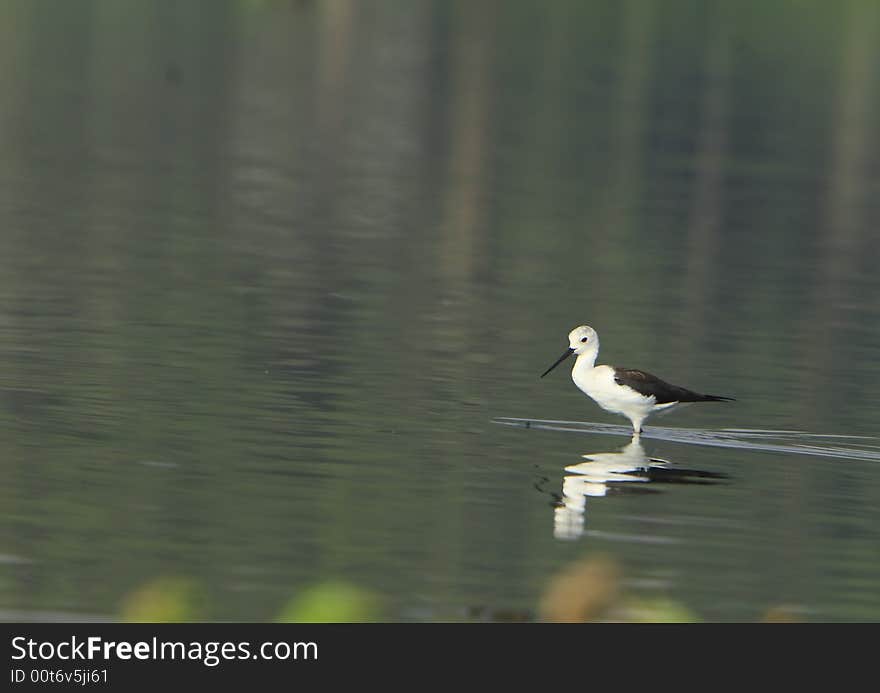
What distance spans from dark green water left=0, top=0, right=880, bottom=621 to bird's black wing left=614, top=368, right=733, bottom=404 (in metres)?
0.50

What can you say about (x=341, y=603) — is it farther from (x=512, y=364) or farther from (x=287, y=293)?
(x=287, y=293)

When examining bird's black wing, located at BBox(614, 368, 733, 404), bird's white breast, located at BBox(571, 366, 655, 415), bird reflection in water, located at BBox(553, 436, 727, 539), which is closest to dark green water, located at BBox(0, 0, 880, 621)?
bird reflection in water, located at BBox(553, 436, 727, 539)

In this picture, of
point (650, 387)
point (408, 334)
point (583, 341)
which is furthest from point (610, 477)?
point (408, 334)

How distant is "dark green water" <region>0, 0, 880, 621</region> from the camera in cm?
1389

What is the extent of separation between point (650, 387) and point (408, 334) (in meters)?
5.86

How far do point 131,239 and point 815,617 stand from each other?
1920 centimetres

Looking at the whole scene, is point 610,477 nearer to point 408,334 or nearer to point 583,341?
point 583,341

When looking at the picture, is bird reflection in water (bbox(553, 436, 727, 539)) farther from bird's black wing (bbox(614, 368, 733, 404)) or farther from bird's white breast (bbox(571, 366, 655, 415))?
bird's black wing (bbox(614, 368, 733, 404))

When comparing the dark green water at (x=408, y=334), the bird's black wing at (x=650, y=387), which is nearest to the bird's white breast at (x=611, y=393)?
the bird's black wing at (x=650, y=387)

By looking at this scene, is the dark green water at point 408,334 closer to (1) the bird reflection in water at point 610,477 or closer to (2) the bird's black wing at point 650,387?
(1) the bird reflection in water at point 610,477

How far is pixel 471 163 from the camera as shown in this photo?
45219mm
